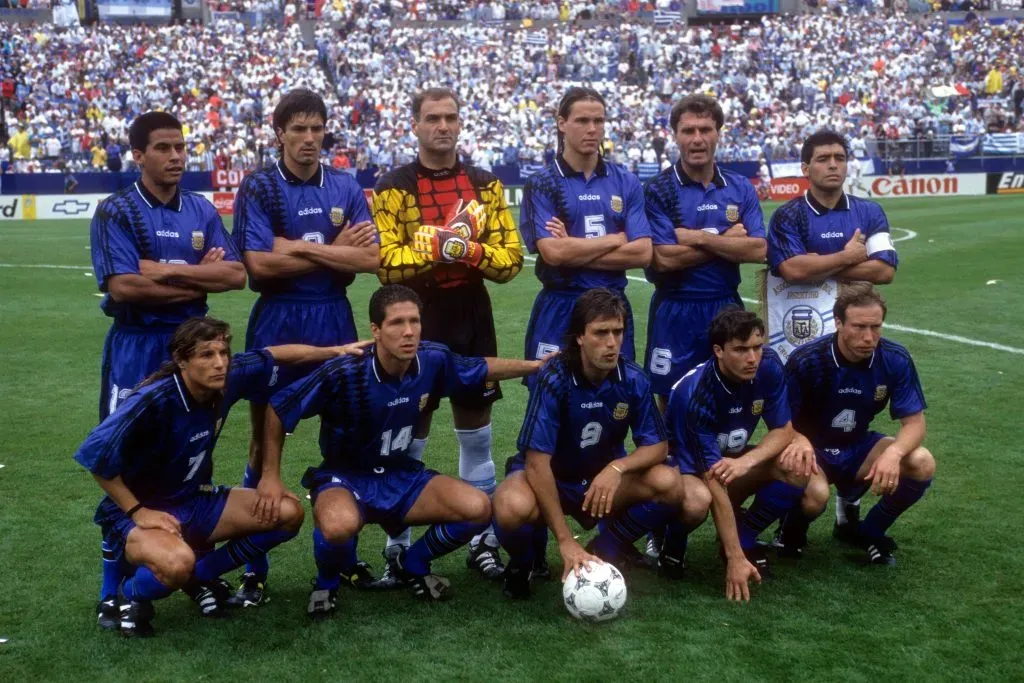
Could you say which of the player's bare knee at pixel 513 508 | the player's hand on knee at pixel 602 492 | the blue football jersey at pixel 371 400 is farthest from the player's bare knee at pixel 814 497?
the blue football jersey at pixel 371 400

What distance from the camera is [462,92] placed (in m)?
39.3

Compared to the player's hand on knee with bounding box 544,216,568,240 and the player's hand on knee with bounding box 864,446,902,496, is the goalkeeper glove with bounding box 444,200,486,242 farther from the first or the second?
the player's hand on knee with bounding box 864,446,902,496

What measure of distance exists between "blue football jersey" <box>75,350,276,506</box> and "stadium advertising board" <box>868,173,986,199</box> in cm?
3114

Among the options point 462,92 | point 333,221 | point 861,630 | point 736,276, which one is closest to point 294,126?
point 333,221

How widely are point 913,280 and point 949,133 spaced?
23.5 m

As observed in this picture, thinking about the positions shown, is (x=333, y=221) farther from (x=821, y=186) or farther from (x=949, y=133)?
(x=949, y=133)

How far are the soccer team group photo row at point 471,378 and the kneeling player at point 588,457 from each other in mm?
13

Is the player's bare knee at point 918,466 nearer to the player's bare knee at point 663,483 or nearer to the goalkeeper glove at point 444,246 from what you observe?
the player's bare knee at point 663,483

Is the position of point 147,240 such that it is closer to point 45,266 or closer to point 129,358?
point 129,358

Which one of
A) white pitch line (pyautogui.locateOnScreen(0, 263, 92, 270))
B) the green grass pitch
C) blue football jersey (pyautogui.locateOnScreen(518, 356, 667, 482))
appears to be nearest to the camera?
the green grass pitch

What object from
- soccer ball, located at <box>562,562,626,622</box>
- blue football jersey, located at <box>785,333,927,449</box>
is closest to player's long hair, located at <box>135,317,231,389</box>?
soccer ball, located at <box>562,562,626,622</box>

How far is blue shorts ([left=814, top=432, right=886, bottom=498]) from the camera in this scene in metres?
6.04

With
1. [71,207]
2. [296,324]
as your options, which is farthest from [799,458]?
[71,207]

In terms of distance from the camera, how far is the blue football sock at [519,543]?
537 centimetres
